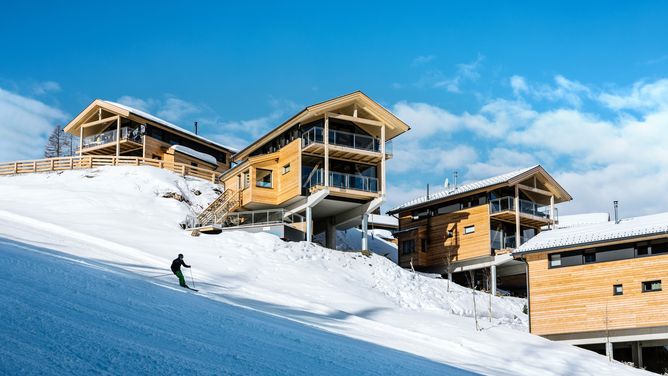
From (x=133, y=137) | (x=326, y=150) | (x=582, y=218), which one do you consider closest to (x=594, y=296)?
(x=326, y=150)

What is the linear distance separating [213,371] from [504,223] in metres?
35.8

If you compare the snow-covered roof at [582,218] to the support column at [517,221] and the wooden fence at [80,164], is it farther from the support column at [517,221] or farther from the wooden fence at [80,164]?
the wooden fence at [80,164]

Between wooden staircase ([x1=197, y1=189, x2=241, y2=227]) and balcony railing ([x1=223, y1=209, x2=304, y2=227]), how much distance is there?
1.43 ft

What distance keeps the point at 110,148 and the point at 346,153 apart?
23487 millimetres

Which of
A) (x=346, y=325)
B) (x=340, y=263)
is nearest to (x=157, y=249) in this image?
(x=340, y=263)

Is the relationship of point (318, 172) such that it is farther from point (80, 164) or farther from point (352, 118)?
point (80, 164)

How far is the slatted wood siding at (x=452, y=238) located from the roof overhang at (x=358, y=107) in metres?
6.48

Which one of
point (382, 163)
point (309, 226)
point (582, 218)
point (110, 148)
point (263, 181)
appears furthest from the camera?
point (582, 218)

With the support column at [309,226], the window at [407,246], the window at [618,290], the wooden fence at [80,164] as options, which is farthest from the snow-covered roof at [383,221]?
the window at [618,290]

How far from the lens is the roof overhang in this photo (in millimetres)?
38344

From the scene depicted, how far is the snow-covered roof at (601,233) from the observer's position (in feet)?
96.4

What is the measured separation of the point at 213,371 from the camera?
970 centimetres

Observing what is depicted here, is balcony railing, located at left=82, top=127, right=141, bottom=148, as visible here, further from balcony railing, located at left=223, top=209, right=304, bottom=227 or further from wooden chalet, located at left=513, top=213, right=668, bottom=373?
wooden chalet, located at left=513, top=213, right=668, bottom=373

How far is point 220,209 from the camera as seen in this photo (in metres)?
39.2
